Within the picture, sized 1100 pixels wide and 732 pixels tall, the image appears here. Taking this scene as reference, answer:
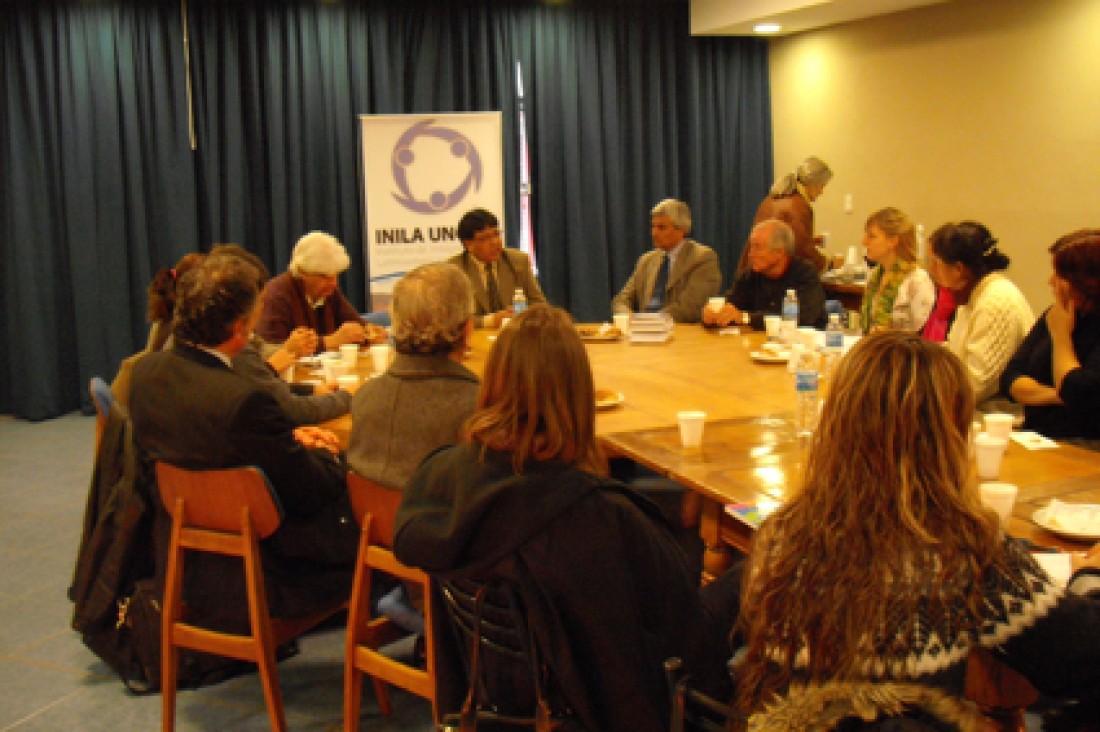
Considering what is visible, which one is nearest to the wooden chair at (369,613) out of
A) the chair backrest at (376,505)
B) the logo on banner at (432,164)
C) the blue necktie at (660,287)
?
the chair backrest at (376,505)

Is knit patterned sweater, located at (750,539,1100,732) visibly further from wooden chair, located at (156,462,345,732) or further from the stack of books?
the stack of books

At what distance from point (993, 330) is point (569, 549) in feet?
8.30

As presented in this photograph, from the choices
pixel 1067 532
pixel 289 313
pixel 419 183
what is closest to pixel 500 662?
pixel 1067 532

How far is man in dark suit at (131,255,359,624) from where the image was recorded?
2832mm

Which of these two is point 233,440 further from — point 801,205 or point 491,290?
point 801,205

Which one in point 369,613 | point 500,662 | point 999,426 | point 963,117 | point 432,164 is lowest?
point 369,613

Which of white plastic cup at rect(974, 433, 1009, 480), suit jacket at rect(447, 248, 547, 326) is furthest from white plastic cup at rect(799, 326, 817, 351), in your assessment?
suit jacket at rect(447, 248, 547, 326)

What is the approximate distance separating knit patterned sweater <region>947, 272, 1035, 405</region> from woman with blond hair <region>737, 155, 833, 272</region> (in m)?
2.51

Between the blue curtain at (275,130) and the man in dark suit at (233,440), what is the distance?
4.34m

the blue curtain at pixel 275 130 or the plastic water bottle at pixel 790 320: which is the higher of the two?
the blue curtain at pixel 275 130

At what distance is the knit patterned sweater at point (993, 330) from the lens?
3.89m

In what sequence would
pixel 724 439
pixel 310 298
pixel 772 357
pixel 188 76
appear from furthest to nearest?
pixel 188 76 → pixel 310 298 → pixel 772 357 → pixel 724 439

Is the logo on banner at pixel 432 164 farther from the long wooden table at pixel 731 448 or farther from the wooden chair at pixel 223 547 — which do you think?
the wooden chair at pixel 223 547

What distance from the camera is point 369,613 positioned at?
2.92 m
